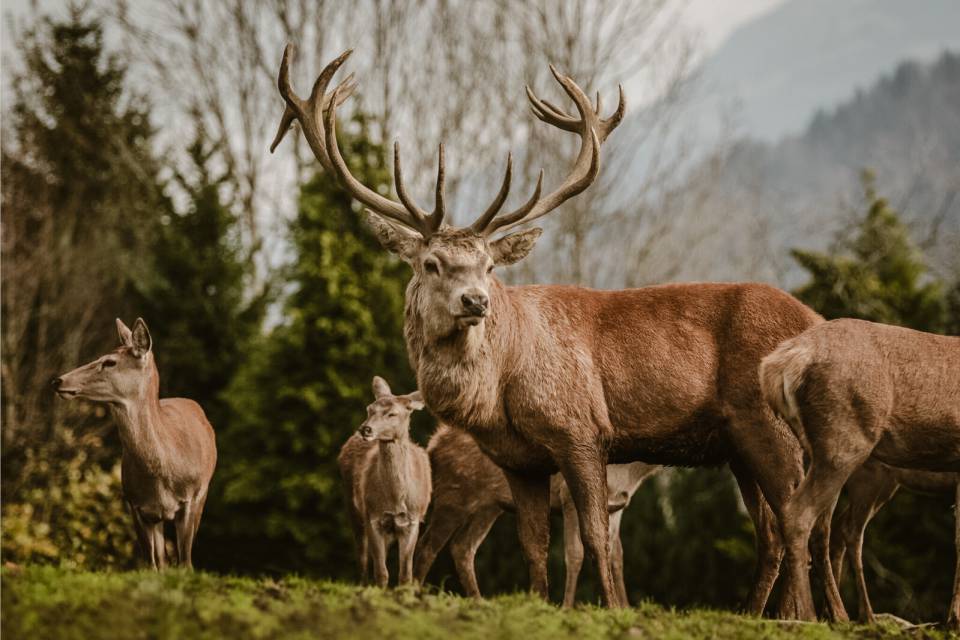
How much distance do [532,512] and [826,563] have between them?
1964mm

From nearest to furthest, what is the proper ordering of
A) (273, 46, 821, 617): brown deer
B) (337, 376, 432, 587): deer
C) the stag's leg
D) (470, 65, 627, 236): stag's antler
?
(273, 46, 821, 617): brown deer → (470, 65, 627, 236): stag's antler → (337, 376, 432, 587): deer → the stag's leg

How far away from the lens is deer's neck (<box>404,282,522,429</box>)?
634 cm

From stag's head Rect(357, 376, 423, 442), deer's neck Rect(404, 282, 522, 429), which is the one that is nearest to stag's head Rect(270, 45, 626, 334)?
deer's neck Rect(404, 282, 522, 429)

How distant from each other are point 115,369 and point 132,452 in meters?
0.61

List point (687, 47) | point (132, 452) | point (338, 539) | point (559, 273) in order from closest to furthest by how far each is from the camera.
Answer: point (132, 452)
point (338, 539)
point (559, 273)
point (687, 47)

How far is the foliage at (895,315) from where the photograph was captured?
10586 mm

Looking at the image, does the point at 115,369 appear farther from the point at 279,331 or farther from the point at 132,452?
the point at 279,331

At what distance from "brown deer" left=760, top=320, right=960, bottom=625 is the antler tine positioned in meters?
1.90

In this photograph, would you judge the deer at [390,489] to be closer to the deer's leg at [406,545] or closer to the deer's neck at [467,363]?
the deer's leg at [406,545]

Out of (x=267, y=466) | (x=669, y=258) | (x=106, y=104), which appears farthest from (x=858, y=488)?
(x=106, y=104)

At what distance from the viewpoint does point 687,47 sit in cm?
1780

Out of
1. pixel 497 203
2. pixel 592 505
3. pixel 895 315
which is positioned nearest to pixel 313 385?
pixel 497 203

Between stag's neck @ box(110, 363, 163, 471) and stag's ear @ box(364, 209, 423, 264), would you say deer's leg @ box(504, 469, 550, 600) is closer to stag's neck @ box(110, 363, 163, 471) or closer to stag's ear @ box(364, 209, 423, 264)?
stag's ear @ box(364, 209, 423, 264)

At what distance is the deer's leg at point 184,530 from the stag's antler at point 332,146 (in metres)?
2.38
